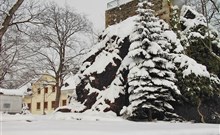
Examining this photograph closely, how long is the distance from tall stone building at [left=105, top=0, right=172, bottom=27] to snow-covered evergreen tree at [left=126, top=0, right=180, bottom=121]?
4207 millimetres

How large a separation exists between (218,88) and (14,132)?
13.7 metres

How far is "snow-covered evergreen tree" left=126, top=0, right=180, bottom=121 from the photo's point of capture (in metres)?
15.6

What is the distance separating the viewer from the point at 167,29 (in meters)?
18.5

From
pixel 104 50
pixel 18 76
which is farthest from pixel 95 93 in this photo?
pixel 18 76

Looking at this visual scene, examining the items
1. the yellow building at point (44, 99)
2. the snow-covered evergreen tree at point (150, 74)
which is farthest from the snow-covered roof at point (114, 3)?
the yellow building at point (44, 99)

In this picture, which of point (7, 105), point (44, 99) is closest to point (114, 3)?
point (7, 105)

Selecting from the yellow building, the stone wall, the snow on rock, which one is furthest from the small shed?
the snow on rock

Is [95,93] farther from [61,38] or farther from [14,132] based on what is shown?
[61,38]

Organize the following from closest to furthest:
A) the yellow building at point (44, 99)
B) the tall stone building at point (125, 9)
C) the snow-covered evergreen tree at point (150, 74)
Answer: the snow-covered evergreen tree at point (150, 74), the tall stone building at point (125, 9), the yellow building at point (44, 99)

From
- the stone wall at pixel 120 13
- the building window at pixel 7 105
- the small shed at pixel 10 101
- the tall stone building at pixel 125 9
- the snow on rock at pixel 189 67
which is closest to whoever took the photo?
the snow on rock at pixel 189 67

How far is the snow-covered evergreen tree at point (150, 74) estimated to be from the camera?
15.6 m

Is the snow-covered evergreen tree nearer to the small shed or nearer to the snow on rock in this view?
the snow on rock

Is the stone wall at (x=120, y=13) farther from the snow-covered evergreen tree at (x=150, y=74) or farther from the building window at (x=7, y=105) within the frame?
the building window at (x=7, y=105)

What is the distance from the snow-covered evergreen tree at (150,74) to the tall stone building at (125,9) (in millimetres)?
4207
